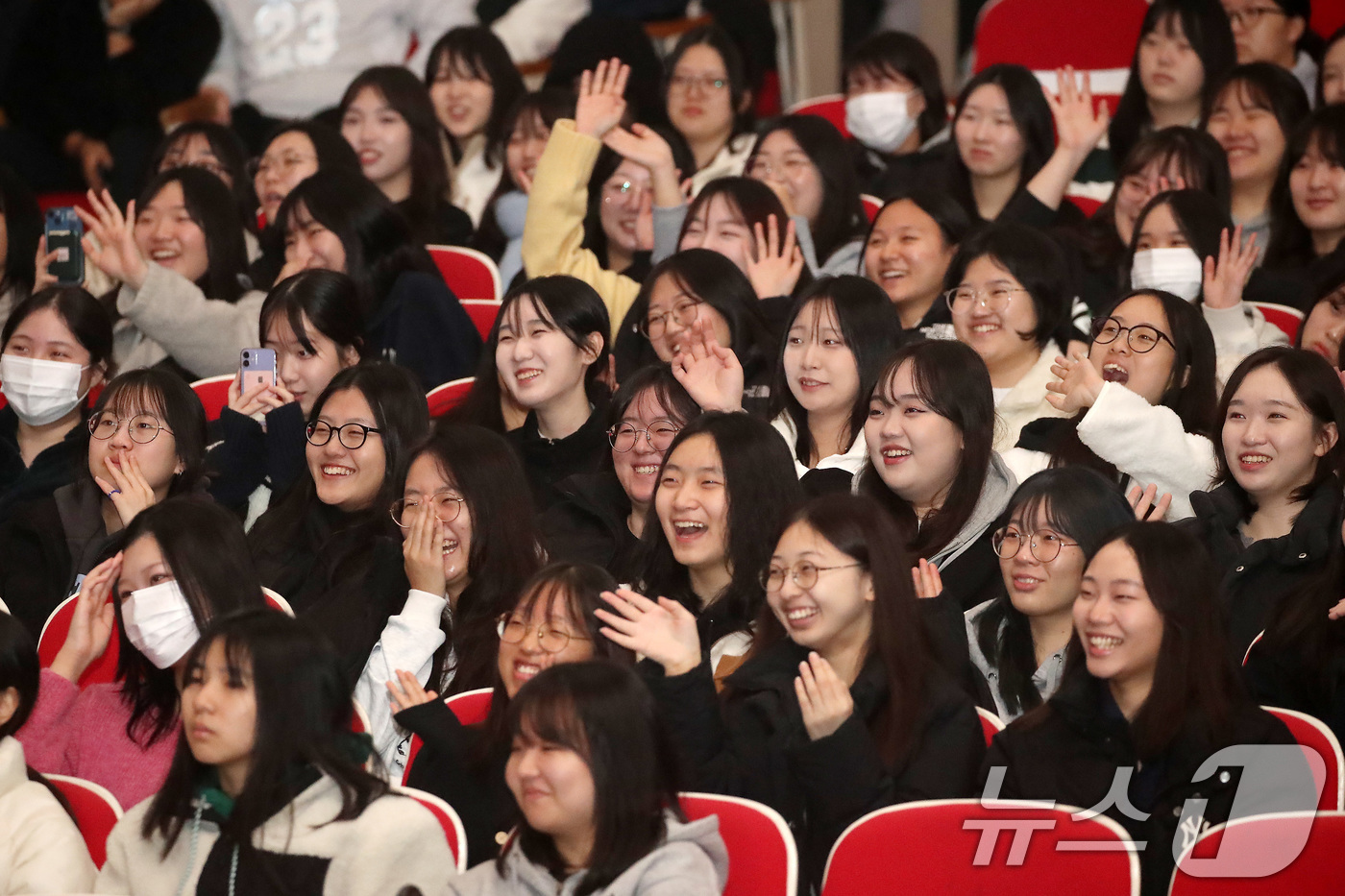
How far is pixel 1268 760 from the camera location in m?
2.47

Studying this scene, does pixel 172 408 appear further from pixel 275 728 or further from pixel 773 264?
pixel 773 264

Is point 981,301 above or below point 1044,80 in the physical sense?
below

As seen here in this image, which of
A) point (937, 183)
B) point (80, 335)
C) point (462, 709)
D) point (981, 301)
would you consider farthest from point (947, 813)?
point (937, 183)

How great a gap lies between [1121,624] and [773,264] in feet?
6.22

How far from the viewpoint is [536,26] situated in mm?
6426

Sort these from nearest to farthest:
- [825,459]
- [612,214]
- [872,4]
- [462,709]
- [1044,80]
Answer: [462,709] < [825,459] < [612,214] < [1044,80] < [872,4]

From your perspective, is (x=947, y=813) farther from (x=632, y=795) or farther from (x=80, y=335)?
(x=80, y=335)

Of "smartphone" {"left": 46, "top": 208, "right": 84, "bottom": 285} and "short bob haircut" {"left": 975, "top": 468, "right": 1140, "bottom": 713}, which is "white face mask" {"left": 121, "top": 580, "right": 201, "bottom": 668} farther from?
"smartphone" {"left": 46, "top": 208, "right": 84, "bottom": 285}

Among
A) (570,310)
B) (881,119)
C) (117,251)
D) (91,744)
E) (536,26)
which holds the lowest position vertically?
(91,744)

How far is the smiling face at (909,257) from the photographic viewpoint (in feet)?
14.1

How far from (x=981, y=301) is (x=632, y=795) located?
196cm

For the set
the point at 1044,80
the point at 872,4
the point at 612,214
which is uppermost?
the point at 872,4

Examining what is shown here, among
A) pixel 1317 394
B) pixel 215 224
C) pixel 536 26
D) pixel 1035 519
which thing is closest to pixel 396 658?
pixel 1035 519

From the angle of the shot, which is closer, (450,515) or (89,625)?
(89,625)
